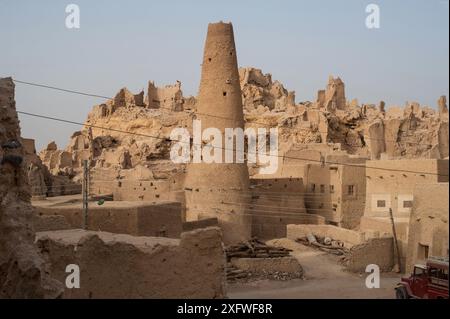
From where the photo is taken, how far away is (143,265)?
9203 millimetres

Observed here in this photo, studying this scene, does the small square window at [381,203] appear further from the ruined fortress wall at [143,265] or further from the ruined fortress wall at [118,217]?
the ruined fortress wall at [143,265]

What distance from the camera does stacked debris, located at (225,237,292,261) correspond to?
17.6 meters

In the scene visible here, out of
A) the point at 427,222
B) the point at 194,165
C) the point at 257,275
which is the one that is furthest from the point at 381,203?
the point at 194,165

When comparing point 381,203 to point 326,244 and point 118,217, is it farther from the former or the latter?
point 118,217

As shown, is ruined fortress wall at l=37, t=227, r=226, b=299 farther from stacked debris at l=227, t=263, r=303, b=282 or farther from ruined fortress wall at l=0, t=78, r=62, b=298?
stacked debris at l=227, t=263, r=303, b=282

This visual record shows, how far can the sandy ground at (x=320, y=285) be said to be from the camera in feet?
46.0

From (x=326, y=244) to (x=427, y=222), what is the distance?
541 cm

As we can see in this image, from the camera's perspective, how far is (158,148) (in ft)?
150

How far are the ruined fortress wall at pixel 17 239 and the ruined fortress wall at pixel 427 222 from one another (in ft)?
31.6

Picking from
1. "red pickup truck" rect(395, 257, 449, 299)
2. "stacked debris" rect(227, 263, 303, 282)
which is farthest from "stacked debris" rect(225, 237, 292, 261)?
"red pickup truck" rect(395, 257, 449, 299)

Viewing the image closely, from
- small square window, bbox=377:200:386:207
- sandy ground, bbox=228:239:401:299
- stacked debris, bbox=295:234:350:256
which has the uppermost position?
small square window, bbox=377:200:386:207

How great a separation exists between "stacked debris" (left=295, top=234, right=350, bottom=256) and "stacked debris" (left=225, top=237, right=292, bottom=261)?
192 cm
